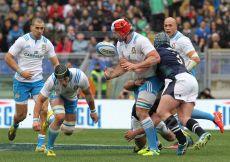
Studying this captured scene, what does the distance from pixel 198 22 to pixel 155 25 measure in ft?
5.14

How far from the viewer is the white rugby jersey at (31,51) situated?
17.6m

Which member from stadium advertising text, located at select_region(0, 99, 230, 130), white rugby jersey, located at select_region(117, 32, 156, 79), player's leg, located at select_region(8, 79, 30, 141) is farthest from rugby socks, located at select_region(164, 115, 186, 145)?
stadium advertising text, located at select_region(0, 99, 230, 130)

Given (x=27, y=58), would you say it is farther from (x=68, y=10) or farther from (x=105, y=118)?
(x=68, y=10)

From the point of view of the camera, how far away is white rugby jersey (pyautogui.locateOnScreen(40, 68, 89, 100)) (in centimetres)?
1452

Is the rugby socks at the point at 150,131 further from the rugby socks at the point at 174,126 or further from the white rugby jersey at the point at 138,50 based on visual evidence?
the white rugby jersey at the point at 138,50

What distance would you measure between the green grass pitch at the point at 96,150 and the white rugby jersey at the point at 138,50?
56.2 inches

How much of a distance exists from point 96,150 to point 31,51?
3023 mm

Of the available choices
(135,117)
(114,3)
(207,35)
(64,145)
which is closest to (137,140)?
(135,117)

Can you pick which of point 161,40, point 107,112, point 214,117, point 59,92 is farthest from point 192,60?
point 107,112

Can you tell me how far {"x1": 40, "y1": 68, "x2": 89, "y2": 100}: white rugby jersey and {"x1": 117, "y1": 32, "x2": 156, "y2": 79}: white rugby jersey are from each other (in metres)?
0.85

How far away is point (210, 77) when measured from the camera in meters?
25.7

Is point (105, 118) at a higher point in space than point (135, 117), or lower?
lower

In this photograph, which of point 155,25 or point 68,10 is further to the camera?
point 68,10

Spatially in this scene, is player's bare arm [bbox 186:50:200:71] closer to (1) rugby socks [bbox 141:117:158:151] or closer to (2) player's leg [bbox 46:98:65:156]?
(1) rugby socks [bbox 141:117:158:151]
